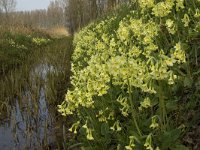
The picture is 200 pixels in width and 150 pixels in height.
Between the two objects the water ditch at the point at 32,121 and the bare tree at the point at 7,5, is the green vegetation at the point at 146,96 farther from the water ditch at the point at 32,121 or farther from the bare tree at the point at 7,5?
the bare tree at the point at 7,5

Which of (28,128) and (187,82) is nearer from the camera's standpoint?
(187,82)

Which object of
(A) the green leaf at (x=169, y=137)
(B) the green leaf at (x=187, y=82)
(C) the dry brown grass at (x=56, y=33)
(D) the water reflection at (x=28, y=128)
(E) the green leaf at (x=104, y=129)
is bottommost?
(C) the dry brown grass at (x=56, y=33)

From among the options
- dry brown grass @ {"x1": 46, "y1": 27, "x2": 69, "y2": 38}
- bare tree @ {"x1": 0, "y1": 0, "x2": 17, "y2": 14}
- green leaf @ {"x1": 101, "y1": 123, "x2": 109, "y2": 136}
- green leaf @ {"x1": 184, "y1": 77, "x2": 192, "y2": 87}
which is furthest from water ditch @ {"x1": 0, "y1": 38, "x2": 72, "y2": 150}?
bare tree @ {"x1": 0, "y1": 0, "x2": 17, "y2": 14}

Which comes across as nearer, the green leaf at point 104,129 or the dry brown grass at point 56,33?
the green leaf at point 104,129

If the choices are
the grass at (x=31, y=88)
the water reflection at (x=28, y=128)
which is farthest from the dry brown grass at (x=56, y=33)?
the water reflection at (x=28, y=128)

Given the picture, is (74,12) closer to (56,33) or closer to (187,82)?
(56,33)

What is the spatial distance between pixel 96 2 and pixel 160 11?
82.3ft

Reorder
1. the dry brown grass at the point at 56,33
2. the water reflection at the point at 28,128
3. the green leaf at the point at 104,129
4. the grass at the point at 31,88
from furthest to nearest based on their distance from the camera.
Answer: the dry brown grass at the point at 56,33 → the grass at the point at 31,88 → the water reflection at the point at 28,128 → the green leaf at the point at 104,129

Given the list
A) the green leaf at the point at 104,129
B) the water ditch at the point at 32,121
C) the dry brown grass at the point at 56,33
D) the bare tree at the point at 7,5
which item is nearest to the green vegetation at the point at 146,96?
the green leaf at the point at 104,129

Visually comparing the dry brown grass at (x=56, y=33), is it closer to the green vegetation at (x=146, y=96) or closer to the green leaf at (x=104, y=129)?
the green vegetation at (x=146, y=96)

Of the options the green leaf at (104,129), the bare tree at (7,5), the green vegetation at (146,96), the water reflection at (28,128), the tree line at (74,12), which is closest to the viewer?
the green vegetation at (146,96)

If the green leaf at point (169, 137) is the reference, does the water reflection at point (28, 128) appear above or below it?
below

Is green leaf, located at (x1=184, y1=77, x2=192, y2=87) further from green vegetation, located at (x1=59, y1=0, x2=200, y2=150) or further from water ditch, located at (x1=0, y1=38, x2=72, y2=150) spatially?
water ditch, located at (x1=0, y1=38, x2=72, y2=150)

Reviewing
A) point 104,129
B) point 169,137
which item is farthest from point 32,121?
point 169,137
